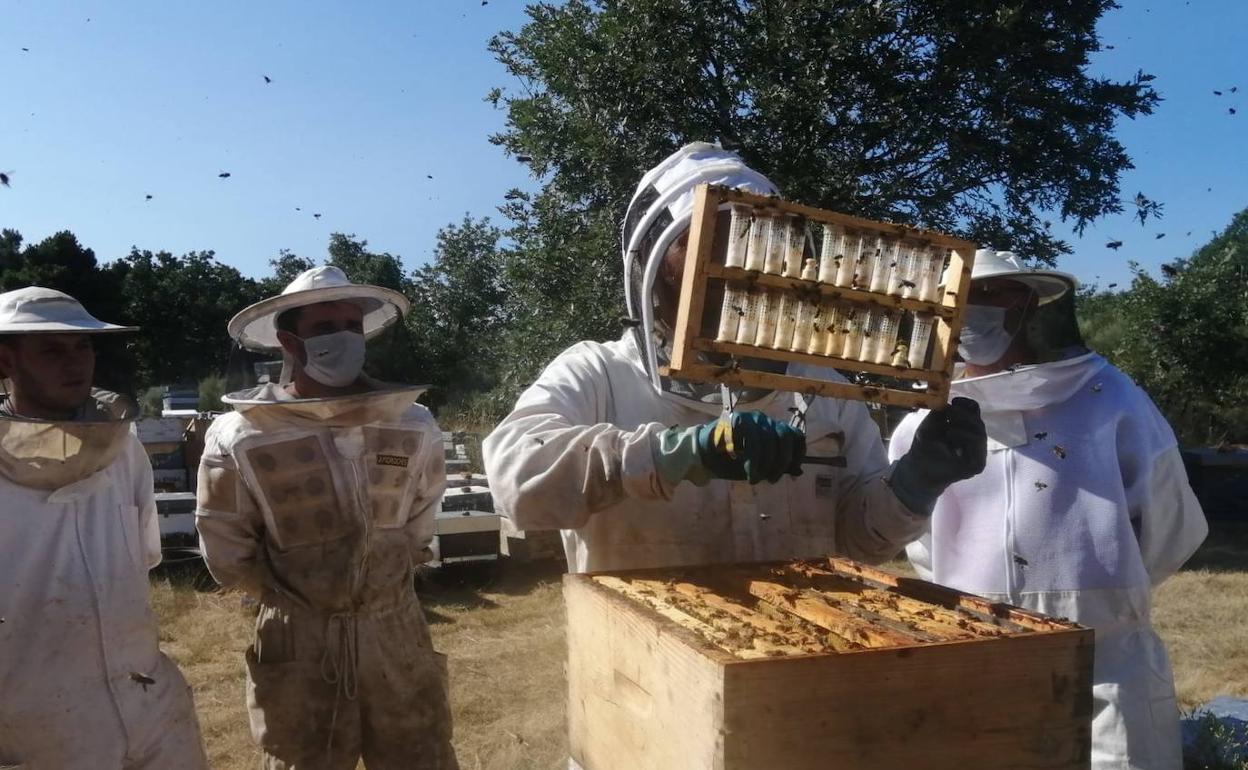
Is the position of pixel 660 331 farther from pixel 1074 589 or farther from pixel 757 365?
pixel 1074 589

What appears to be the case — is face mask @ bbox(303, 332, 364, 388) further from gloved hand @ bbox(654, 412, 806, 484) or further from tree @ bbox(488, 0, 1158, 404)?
tree @ bbox(488, 0, 1158, 404)

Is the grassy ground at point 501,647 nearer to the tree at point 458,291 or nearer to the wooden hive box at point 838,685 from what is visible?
the wooden hive box at point 838,685

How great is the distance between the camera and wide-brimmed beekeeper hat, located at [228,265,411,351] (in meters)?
3.66

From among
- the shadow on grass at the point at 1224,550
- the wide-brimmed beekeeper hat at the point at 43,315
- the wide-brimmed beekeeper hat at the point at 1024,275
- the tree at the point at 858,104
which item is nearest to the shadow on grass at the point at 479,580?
the tree at the point at 858,104

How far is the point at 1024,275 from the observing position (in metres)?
3.17

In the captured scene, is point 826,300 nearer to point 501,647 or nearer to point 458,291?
point 501,647

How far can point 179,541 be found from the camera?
8.98 meters

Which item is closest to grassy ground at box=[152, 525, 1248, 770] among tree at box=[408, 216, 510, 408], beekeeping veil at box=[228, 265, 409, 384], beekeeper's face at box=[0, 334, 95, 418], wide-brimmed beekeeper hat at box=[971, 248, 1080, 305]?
beekeeping veil at box=[228, 265, 409, 384]

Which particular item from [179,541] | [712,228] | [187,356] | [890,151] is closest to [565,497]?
[712,228]

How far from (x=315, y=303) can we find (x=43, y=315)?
37.5 inches

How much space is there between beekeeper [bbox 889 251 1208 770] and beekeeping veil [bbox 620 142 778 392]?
1.19 metres

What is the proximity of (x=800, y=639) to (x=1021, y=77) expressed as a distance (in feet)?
32.0

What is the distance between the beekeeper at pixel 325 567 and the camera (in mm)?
3389

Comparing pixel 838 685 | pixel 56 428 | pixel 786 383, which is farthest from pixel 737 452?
pixel 56 428
